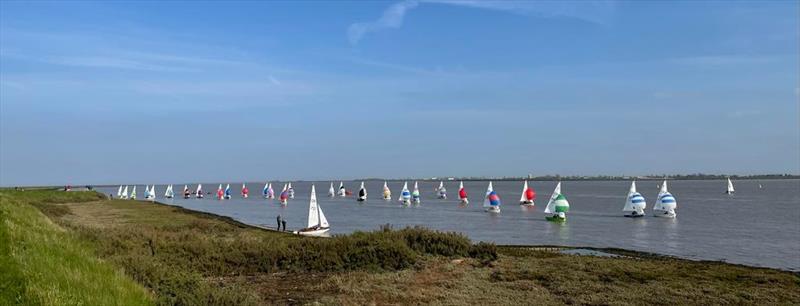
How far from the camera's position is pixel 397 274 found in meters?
16.7

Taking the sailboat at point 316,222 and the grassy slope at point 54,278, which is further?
the sailboat at point 316,222

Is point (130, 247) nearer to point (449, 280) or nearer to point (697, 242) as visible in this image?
point (449, 280)

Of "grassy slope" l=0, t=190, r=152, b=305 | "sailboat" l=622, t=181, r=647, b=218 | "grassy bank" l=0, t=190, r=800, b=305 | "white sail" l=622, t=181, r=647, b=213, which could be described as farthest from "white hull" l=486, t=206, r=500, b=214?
"grassy slope" l=0, t=190, r=152, b=305

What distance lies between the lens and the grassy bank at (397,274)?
13695 millimetres

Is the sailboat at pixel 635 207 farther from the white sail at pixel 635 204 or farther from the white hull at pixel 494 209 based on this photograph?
the white hull at pixel 494 209

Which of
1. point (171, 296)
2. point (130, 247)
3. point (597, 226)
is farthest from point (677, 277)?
point (597, 226)

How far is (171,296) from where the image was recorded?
10555mm

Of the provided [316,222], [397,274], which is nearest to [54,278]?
[397,274]

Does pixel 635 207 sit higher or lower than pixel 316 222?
higher

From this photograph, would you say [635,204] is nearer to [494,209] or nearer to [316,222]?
[494,209]

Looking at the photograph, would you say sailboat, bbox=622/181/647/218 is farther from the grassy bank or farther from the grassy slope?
the grassy slope

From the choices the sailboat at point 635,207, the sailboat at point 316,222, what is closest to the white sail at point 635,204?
the sailboat at point 635,207

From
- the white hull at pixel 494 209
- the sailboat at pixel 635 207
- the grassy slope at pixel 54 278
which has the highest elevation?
the grassy slope at pixel 54 278

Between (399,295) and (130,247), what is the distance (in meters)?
9.17
